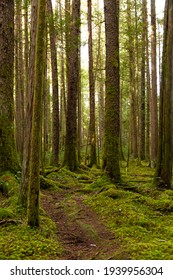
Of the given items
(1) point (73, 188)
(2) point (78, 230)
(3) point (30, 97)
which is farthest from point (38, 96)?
(1) point (73, 188)

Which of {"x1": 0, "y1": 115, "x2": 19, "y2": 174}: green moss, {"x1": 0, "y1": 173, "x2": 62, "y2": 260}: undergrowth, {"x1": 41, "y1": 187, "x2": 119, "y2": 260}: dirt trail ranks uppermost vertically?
{"x1": 0, "y1": 115, "x2": 19, "y2": 174}: green moss

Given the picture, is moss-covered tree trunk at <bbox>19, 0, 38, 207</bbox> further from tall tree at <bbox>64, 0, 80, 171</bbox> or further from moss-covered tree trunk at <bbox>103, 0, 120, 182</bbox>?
tall tree at <bbox>64, 0, 80, 171</bbox>

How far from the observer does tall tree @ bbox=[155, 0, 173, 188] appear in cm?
823

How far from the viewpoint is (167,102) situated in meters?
8.25

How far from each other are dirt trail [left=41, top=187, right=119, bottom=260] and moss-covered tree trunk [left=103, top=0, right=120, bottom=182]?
1.40 m

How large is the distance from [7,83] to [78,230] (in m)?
4.84

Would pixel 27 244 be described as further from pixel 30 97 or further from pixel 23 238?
pixel 30 97

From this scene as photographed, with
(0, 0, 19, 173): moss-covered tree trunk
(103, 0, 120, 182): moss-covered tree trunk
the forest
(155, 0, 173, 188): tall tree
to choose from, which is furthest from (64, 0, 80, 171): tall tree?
(155, 0, 173, 188): tall tree

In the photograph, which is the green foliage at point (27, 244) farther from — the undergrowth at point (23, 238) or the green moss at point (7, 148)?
the green moss at point (7, 148)

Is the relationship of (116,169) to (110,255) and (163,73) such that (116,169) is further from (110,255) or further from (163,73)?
(110,255)

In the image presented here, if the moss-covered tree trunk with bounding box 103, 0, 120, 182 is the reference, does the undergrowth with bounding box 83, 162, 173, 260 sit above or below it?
below

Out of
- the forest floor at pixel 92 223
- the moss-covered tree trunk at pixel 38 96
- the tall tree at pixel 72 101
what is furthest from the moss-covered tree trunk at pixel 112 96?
the moss-covered tree trunk at pixel 38 96

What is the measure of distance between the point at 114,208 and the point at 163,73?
3.72m
